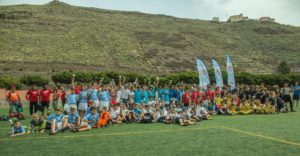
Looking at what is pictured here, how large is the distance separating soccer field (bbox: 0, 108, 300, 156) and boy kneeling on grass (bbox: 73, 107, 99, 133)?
379mm

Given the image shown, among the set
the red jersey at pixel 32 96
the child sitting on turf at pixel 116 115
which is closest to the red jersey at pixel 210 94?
the child sitting on turf at pixel 116 115

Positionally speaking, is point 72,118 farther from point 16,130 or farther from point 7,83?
point 7,83

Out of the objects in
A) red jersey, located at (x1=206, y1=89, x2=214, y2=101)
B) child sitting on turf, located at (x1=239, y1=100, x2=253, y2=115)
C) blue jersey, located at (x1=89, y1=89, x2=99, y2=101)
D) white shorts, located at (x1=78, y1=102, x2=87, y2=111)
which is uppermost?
blue jersey, located at (x1=89, y1=89, x2=99, y2=101)

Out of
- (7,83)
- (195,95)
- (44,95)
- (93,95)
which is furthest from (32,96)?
(7,83)

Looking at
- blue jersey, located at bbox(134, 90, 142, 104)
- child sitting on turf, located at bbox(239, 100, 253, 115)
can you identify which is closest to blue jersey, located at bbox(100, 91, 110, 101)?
blue jersey, located at bbox(134, 90, 142, 104)

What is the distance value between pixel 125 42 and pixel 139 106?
49937mm

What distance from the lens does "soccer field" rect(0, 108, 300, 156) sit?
844 centimetres

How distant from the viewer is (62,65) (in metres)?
47.8

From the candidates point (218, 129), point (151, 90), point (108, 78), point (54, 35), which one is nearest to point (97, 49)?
point (54, 35)

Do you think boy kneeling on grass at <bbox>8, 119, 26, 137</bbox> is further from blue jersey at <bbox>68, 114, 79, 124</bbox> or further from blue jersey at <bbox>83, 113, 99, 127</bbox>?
blue jersey at <bbox>83, 113, 99, 127</bbox>

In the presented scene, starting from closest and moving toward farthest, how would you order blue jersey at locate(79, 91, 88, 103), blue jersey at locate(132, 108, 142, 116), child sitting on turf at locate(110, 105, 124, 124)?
child sitting on turf at locate(110, 105, 124, 124) → blue jersey at locate(79, 91, 88, 103) → blue jersey at locate(132, 108, 142, 116)

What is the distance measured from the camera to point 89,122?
1245 cm

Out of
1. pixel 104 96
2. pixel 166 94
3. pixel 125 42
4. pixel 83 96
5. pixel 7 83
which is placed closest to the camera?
pixel 83 96

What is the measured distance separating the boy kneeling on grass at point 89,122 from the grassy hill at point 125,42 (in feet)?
111
